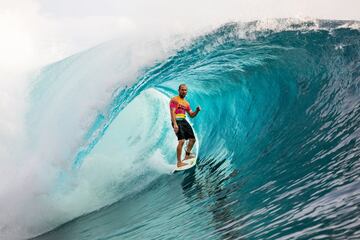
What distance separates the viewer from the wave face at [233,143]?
4348 millimetres

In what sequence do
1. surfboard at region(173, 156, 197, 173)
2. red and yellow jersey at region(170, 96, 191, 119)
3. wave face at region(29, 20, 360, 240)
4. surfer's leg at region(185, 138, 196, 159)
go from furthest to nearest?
surfboard at region(173, 156, 197, 173)
surfer's leg at region(185, 138, 196, 159)
red and yellow jersey at region(170, 96, 191, 119)
wave face at region(29, 20, 360, 240)

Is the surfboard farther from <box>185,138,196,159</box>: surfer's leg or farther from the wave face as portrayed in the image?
the wave face

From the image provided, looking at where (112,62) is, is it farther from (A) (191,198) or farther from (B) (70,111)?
(A) (191,198)

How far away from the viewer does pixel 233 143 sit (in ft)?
29.7

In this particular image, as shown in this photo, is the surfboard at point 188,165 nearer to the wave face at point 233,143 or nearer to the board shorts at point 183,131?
the wave face at point 233,143

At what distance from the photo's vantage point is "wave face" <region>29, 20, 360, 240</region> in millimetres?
4348

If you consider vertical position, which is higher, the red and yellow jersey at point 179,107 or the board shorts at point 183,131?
the red and yellow jersey at point 179,107

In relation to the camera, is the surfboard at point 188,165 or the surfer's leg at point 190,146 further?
the surfboard at point 188,165

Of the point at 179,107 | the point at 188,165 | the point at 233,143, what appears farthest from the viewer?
the point at 233,143

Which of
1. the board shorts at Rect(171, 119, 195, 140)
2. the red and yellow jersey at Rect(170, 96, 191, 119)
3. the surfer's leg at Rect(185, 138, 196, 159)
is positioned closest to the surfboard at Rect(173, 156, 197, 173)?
the surfer's leg at Rect(185, 138, 196, 159)

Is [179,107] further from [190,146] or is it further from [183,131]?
[190,146]

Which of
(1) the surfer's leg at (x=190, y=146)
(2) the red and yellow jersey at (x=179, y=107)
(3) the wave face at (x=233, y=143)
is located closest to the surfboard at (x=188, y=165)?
(1) the surfer's leg at (x=190, y=146)

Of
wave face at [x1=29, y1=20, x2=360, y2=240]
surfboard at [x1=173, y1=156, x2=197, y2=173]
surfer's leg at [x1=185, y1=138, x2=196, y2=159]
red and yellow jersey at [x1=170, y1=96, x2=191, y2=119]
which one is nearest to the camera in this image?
wave face at [x1=29, y1=20, x2=360, y2=240]

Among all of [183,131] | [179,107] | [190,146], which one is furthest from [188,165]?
[179,107]
